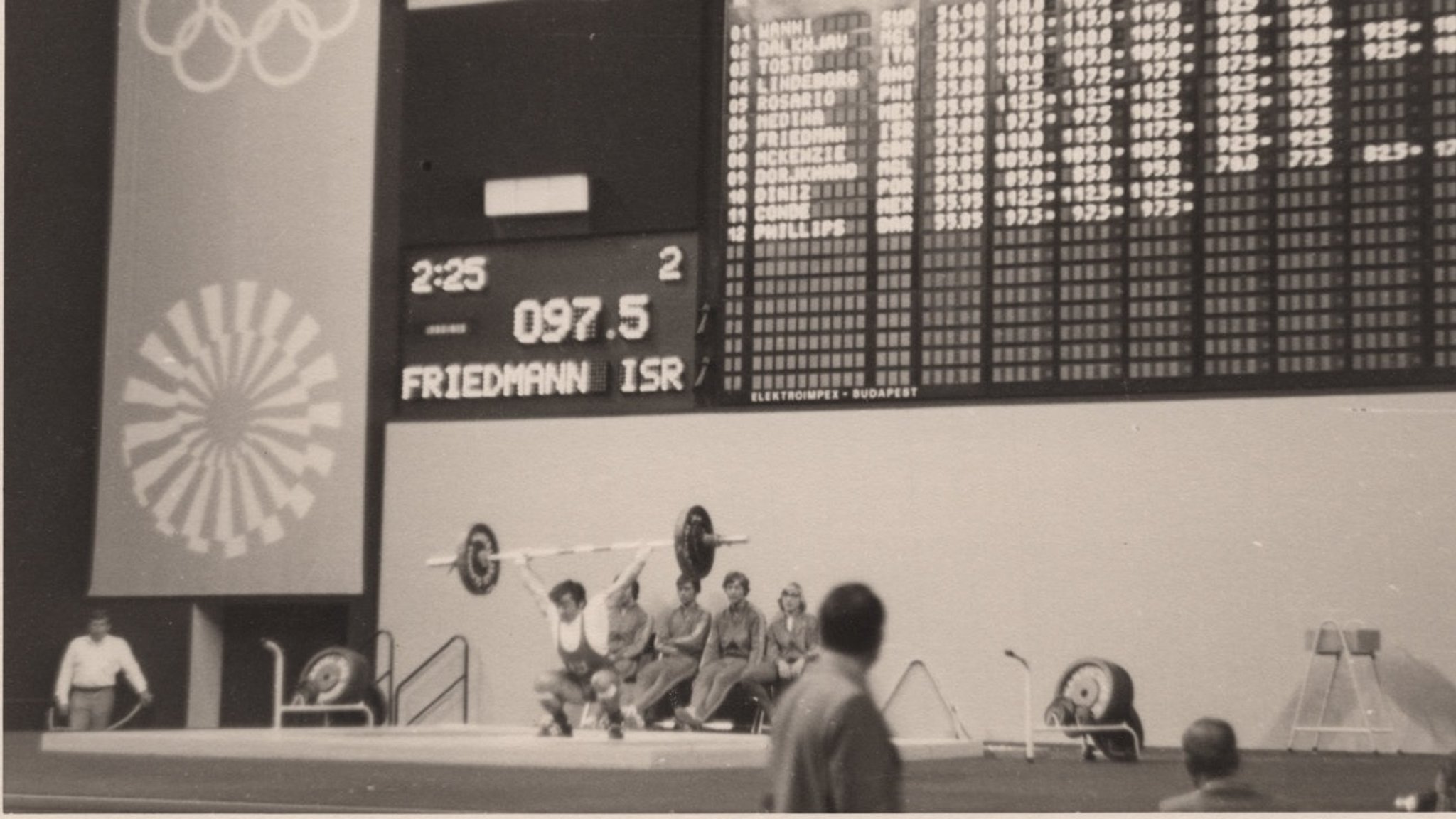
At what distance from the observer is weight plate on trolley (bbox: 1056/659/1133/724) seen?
8023 millimetres

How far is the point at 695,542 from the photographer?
874 cm

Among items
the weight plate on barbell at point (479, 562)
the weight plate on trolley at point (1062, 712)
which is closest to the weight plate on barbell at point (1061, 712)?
the weight plate on trolley at point (1062, 712)

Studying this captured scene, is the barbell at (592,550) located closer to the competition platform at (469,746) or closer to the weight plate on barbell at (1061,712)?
the competition platform at (469,746)

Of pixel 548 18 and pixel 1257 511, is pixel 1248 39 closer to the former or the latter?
pixel 1257 511

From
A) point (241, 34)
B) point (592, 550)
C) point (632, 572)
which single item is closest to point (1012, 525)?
point (632, 572)

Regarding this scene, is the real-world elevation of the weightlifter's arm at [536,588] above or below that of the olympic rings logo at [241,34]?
below

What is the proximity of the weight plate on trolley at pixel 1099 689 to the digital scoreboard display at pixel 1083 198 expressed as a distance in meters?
1.20

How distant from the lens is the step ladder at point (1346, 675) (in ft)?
25.3

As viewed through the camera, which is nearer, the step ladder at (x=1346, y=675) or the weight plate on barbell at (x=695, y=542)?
the step ladder at (x=1346, y=675)

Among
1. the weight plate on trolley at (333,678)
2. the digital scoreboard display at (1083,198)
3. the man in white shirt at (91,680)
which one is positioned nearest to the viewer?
the digital scoreboard display at (1083,198)

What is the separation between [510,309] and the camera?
9.70 meters

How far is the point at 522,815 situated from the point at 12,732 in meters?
4.74

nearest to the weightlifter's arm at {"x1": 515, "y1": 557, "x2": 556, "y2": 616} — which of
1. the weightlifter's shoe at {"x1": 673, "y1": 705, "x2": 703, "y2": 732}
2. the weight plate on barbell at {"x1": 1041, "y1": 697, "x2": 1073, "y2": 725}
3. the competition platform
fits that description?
the competition platform

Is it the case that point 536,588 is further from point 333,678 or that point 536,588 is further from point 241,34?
point 241,34
